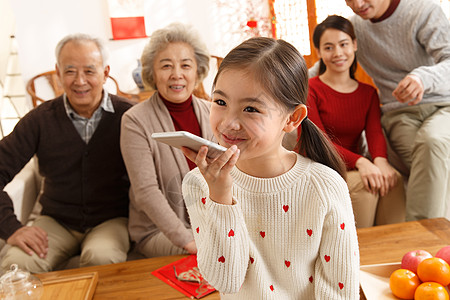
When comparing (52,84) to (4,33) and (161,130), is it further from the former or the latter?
(161,130)

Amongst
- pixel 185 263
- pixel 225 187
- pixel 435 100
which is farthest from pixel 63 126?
pixel 435 100

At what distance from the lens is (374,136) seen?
2.31 metres

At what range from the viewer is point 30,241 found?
6.10 ft

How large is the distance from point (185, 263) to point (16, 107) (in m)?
2.38

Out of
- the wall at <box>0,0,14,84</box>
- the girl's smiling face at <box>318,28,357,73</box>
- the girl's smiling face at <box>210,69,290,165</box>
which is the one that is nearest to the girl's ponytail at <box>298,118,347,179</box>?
the girl's smiling face at <box>210,69,290,165</box>

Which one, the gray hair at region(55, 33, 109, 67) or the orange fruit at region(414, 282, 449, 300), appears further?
the gray hair at region(55, 33, 109, 67)

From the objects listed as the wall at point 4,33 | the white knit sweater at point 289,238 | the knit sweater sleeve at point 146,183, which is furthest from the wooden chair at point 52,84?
the white knit sweater at point 289,238

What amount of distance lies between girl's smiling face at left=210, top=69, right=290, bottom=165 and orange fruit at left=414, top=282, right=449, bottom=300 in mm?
636

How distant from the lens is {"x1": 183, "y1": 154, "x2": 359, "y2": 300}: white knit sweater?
1.02 metres

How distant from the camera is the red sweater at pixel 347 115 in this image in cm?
230

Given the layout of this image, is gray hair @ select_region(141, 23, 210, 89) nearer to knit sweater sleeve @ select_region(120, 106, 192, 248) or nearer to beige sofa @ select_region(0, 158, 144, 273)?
knit sweater sleeve @ select_region(120, 106, 192, 248)

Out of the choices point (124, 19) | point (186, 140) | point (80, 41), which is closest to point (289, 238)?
point (186, 140)

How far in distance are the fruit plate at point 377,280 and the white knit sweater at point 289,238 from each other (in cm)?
27

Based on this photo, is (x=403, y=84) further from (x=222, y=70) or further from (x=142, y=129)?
(x=222, y=70)
